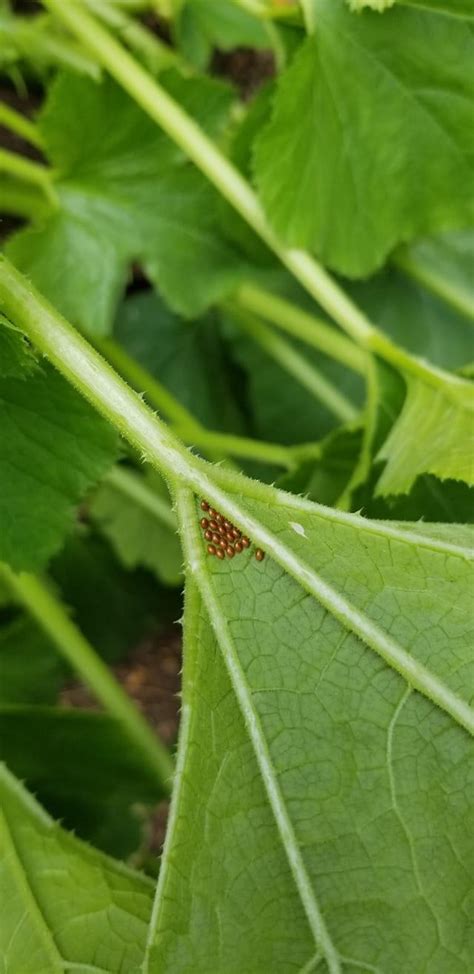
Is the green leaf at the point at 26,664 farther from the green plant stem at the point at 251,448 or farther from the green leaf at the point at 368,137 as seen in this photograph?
the green leaf at the point at 368,137

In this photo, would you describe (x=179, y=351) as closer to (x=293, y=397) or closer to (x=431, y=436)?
(x=293, y=397)

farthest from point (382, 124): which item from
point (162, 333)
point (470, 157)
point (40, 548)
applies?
point (162, 333)

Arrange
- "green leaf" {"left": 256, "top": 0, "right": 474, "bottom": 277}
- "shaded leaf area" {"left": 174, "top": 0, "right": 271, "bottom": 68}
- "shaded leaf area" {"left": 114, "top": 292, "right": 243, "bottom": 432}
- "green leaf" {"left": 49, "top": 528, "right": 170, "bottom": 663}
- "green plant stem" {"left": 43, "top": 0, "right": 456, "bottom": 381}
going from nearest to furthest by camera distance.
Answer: "green leaf" {"left": 256, "top": 0, "right": 474, "bottom": 277}, "green plant stem" {"left": 43, "top": 0, "right": 456, "bottom": 381}, "shaded leaf area" {"left": 174, "top": 0, "right": 271, "bottom": 68}, "shaded leaf area" {"left": 114, "top": 292, "right": 243, "bottom": 432}, "green leaf" {"left": 49, "top": 528, "right": 170, "bottom": 663}

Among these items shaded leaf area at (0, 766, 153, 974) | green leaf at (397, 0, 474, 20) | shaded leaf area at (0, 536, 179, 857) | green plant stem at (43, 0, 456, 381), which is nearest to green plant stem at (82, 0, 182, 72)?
green plant stem at (43, 0, 456, 381)

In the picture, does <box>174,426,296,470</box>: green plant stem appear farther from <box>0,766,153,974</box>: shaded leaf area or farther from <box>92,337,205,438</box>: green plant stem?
<box>0,766,153,974</box>: shaded leaf area

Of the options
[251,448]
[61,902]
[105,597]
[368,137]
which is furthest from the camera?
[105,597]

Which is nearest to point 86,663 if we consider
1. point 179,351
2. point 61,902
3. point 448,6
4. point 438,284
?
point 61,902

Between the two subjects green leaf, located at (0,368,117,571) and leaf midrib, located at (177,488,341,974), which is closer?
leaf midrib, located at (177,488,341,974)

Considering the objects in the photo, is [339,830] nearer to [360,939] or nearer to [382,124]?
[360,939]
